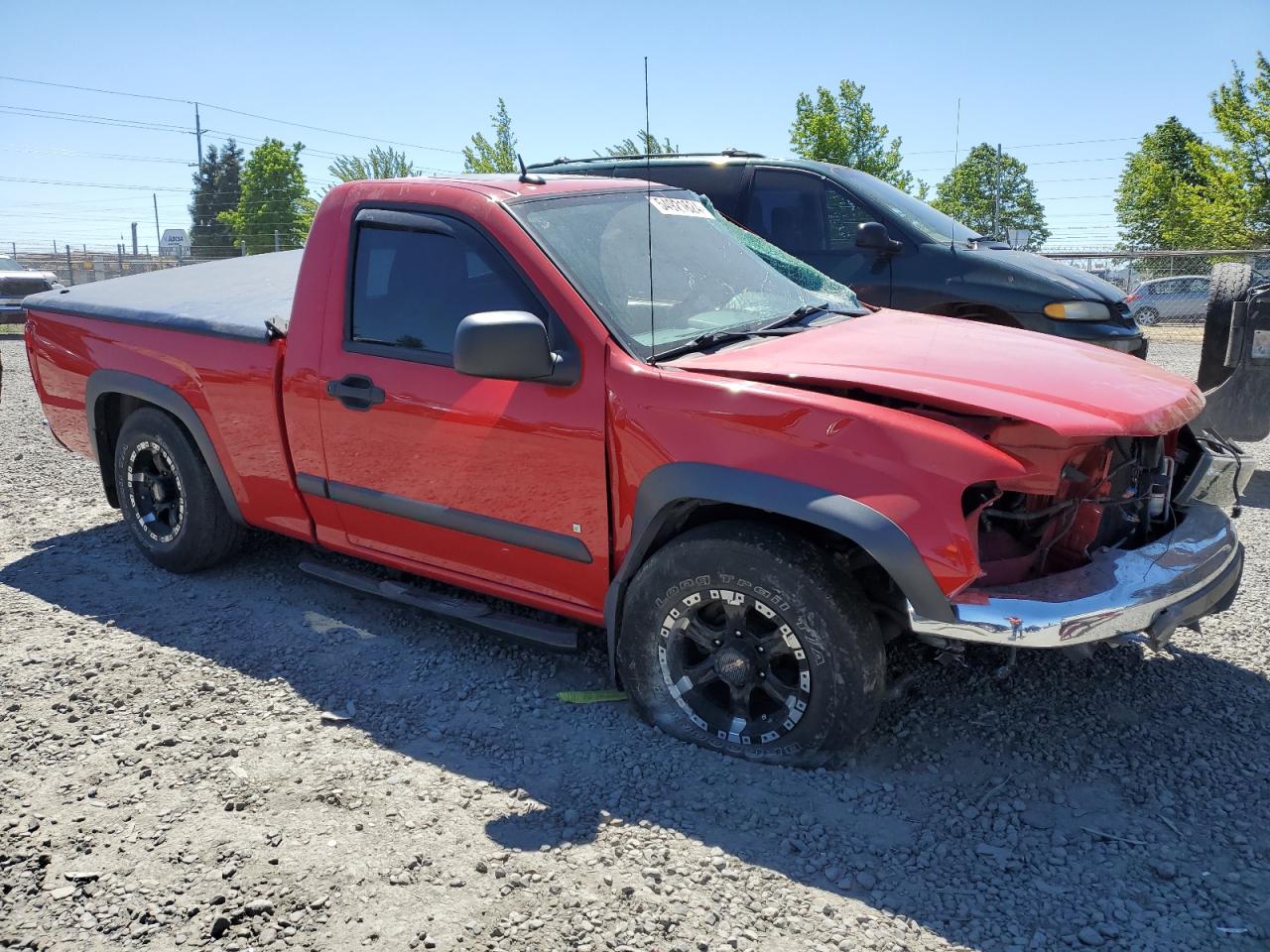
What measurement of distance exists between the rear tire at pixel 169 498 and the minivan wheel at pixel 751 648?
2.45m

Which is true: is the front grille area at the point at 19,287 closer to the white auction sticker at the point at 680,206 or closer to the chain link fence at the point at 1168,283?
the white auction sticker at the point at 680,206

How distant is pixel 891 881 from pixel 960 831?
337 millimetres

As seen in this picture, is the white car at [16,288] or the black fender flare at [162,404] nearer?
the black fender flare at [162,404]

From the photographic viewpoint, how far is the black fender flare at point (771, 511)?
284 cm

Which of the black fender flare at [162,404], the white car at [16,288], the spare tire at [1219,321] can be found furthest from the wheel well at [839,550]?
the white car at [16,288]

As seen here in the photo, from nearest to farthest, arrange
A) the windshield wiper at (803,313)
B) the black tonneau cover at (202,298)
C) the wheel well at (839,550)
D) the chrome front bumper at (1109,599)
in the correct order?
the chrome front bumper at (1109,599)
the wheel well at (839,550)
the windshield wiper at (803,313)
the black tonneau cover at (202,298)

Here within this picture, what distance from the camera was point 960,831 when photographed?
2961 millimetres

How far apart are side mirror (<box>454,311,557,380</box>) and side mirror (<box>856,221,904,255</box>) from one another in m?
3.97

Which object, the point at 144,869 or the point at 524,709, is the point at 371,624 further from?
the point at 144,869

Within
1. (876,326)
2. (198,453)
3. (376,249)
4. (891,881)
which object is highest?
(376,249)

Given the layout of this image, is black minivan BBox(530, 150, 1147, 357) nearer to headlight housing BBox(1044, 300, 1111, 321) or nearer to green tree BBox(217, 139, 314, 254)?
headlight housing BBox(1044, 300, 1111, 321)

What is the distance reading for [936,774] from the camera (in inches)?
128

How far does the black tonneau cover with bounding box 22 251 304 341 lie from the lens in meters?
4.48

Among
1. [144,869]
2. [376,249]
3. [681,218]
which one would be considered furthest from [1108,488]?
[144,869]
